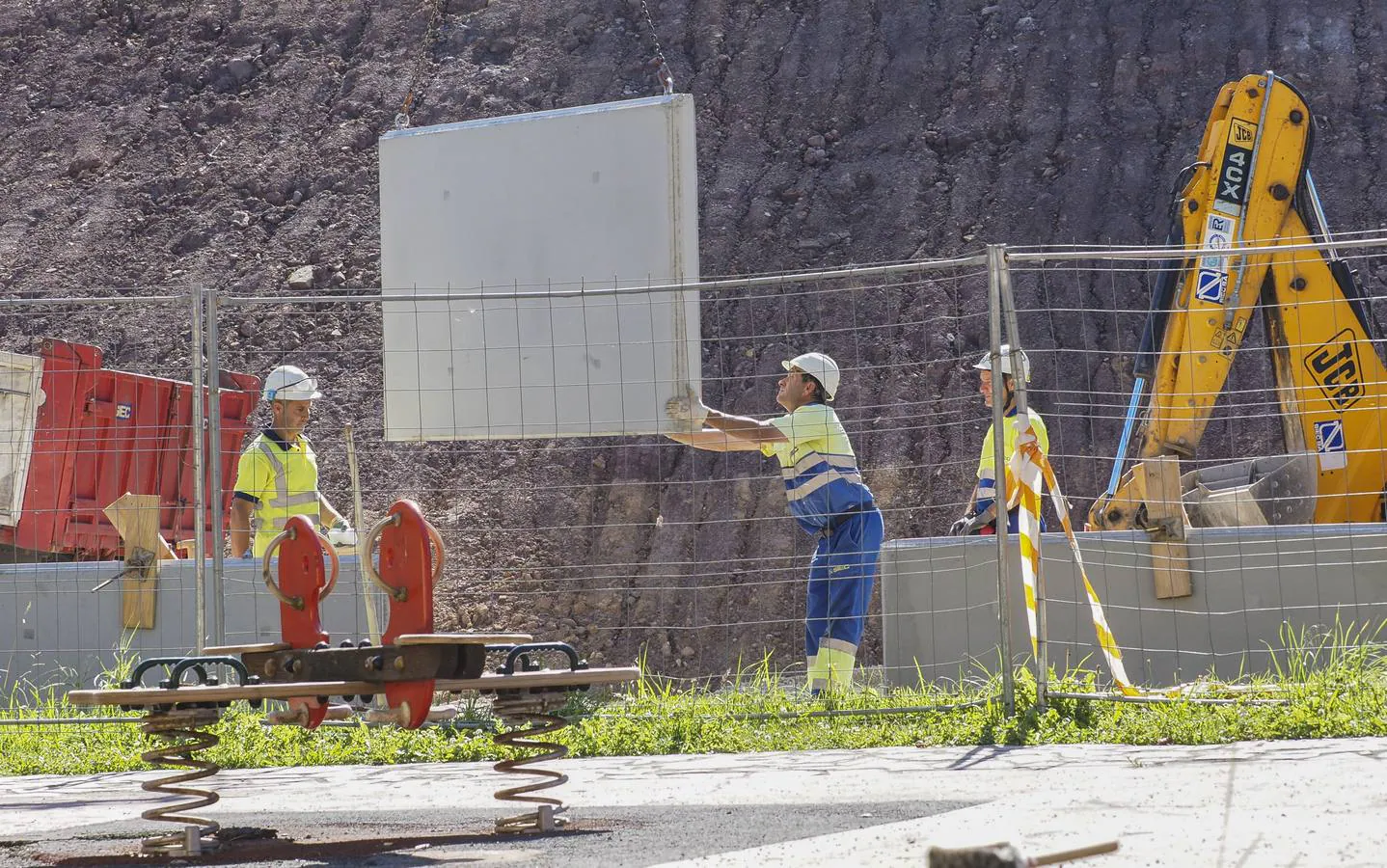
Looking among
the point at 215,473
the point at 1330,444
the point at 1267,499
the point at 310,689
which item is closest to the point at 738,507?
the point at 1267,499

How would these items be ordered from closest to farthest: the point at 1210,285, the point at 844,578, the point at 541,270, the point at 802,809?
the point at 802,809, the point at 844,578, the point at 541,270, the point at 1210,285

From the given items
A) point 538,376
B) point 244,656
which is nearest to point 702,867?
point 244,656

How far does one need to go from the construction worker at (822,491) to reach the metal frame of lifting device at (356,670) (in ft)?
12.8

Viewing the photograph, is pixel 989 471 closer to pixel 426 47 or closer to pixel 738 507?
pixel 738 507

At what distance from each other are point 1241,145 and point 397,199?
5.25 m

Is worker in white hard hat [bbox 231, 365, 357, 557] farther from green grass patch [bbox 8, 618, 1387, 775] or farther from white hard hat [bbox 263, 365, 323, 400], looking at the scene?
Result: green grass patch [bbox 8, 618, 1387, 775]

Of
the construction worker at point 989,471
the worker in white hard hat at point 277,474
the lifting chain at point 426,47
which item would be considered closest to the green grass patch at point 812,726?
the worker in white hard hat at point 277,474

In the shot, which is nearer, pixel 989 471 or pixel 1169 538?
pixel 1169 538

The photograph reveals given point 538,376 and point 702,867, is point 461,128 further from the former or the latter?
point 702,867

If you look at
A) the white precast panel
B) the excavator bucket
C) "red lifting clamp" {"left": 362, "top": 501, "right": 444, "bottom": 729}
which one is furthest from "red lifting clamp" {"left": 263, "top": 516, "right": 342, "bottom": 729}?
the excavator bucket

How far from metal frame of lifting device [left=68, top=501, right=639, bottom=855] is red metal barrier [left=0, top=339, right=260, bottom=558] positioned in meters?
7.08

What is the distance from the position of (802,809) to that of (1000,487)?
269 centimetres

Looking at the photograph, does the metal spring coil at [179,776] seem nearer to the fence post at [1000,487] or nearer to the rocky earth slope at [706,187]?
the fence post at [1000,487]

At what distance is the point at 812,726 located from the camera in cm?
728
